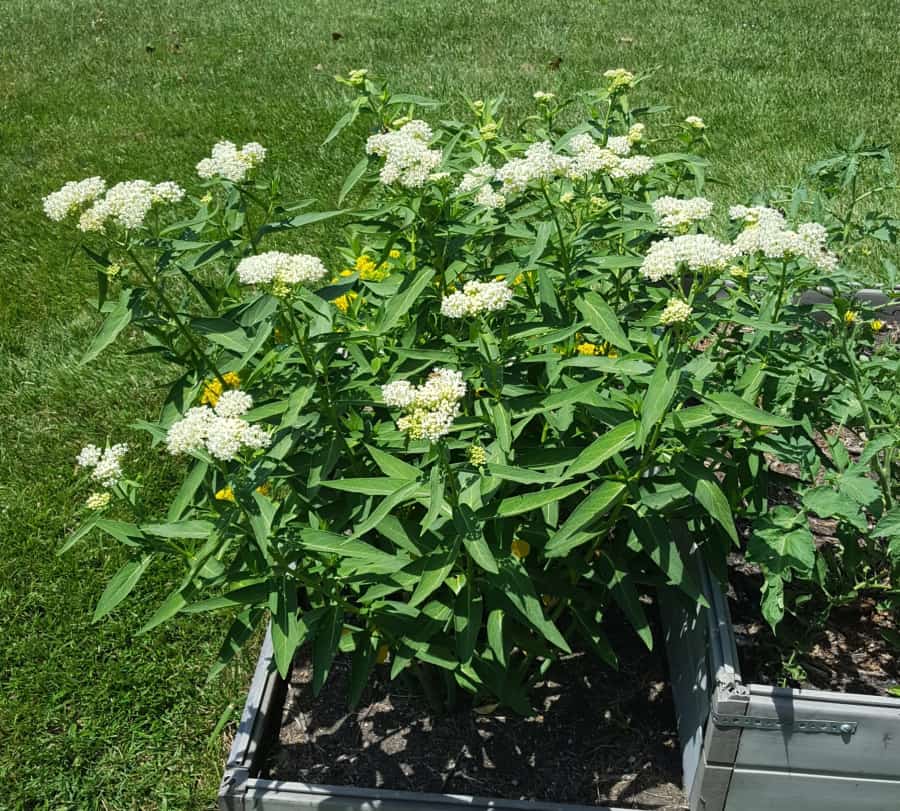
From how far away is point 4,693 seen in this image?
2967 millimetres

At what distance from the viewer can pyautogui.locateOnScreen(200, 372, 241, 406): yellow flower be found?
2.32 m

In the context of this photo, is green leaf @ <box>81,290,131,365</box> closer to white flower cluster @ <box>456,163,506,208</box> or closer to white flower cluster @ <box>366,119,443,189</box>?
white flower cluster @ <box>366,119,443,189</box>

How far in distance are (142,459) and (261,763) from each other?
1546mm

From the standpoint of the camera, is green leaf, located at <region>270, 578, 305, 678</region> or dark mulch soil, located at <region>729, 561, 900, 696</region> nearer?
green leaf, located at <region>270, 578, 305, 678</region>

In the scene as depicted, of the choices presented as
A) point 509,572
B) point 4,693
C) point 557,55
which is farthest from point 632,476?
A: point 557,55

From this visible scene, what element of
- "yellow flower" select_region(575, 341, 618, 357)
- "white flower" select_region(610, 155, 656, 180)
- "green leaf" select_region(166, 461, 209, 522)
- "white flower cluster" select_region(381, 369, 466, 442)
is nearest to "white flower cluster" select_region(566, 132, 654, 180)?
"white flower" select_region(610, 155, 656, 180)

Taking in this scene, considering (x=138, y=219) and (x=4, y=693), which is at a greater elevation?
(x=138, y=219)

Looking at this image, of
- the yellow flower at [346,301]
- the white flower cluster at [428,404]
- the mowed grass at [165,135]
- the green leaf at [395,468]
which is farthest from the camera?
the mowed grass at [165,135]

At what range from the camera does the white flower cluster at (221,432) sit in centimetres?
178

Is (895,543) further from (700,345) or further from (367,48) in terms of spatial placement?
(367,48)

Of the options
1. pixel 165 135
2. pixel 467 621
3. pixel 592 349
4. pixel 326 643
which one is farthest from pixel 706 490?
pixel 165 135

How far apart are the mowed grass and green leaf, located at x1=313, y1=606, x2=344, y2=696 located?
720 millimetres

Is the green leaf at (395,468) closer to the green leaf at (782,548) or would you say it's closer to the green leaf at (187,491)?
the green leaf at (187,491)

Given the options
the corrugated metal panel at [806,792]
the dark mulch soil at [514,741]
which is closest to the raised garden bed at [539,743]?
the dark mulch soil at [514,741]
